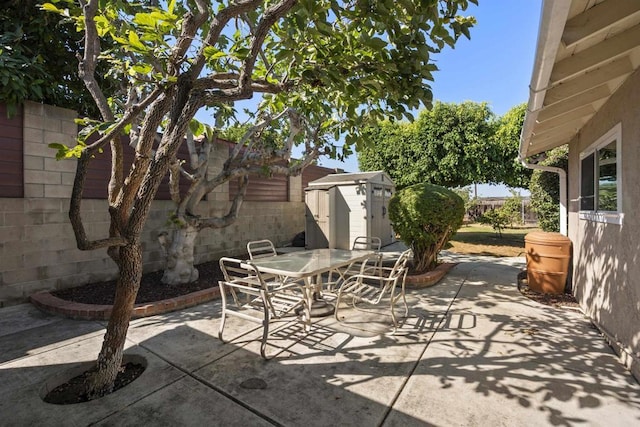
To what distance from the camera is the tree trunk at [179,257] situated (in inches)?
215

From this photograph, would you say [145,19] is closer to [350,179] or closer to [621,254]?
[621,254]

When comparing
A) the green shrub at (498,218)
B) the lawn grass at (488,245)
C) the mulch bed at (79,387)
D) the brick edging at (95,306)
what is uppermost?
the green shrub at (498,218)

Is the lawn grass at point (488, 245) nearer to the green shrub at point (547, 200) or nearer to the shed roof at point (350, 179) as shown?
the green shrub at point (547, 200)

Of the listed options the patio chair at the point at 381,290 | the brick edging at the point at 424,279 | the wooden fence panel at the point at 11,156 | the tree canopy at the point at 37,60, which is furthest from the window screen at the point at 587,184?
the wooden fence panel at the point at 11,156

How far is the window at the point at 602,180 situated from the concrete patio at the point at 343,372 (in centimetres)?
145

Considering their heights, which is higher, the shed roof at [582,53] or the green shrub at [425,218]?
the shed roof at [582,53]

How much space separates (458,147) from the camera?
11.6m

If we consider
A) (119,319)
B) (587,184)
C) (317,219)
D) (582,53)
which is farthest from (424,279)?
(119,319)

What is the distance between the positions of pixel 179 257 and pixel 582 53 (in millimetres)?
5913

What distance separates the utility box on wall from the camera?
8492 mm

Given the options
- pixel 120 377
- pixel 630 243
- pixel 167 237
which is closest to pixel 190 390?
pixel 120 377

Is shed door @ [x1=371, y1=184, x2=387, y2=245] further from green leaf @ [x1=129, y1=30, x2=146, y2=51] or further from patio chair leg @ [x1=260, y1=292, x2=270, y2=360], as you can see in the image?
green leaf @ [x1=129, y1=30, x2=146, y2=51]

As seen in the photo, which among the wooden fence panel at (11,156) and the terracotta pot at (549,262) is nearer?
the wooden fence panel at (11,156)

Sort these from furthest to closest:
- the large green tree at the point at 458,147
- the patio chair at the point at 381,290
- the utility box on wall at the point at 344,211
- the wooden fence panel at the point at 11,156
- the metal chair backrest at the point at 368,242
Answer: the large green tree at the point at 458,147 < the utility box on wall at the point at 344,211 < the metal chair backrest at the point at 368,242 < the wooden fence panel at the point at 11,156 < the patio chair at the point at 381,290
